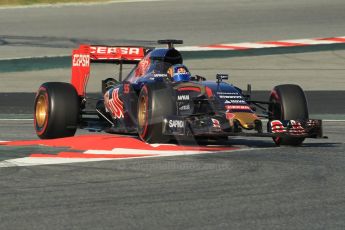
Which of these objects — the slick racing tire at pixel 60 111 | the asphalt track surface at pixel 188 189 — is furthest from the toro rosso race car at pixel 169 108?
the asphalt track surface at pixel 188 189

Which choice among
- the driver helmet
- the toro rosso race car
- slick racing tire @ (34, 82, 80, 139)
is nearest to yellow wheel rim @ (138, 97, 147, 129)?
the toro rosso race car

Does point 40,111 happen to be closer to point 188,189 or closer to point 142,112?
point 142,112

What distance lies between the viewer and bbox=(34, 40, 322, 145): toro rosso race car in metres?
11.3

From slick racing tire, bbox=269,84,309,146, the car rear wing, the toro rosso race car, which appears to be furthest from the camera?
the car rear wing

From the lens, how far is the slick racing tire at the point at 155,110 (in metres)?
11.4

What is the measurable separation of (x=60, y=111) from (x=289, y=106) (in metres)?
2.90

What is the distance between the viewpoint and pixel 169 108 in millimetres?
11461

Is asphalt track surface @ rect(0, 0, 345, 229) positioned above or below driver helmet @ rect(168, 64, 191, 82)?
below

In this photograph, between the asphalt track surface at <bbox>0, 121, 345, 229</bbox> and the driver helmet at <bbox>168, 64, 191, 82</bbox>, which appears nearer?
the asphalt track surface at <bbox>0, 121, 345, 229</bbox>

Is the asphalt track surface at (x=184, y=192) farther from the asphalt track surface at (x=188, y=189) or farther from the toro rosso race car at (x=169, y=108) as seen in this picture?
the toro rosso race car at (x=169, y=108)

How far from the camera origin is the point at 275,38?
2455 centimetres

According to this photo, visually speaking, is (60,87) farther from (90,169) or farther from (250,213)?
(250,213)

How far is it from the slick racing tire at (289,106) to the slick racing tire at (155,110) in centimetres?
133

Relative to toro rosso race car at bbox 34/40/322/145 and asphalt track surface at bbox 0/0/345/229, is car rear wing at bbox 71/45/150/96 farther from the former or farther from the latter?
asphalt track surface at bbox 0/0/345/229
